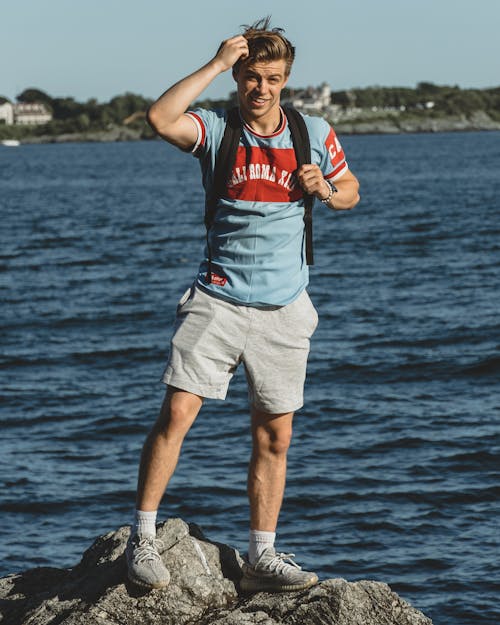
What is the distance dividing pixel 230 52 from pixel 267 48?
23 cm

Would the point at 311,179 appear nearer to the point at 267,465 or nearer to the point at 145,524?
the point at 267,465

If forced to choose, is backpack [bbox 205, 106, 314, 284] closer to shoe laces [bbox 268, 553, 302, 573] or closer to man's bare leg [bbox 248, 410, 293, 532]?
man's bare leg [bbox 248, 410, 293, 532]

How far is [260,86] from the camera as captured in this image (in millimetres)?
6238

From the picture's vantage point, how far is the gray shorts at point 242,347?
652 centimetres

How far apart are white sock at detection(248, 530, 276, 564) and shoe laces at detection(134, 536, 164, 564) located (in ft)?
2.07

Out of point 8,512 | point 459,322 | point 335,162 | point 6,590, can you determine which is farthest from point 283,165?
point 459,322

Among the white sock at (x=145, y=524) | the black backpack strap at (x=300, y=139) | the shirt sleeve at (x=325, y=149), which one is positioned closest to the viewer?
the black backpack strap at (x=300, y=139)

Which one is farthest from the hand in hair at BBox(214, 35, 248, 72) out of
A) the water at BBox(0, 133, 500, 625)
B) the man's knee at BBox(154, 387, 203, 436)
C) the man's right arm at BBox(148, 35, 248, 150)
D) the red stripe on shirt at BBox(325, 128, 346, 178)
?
the water at BBox(0, 133, 500, 625)

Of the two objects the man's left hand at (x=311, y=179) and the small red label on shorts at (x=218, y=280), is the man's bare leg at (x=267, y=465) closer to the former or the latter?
the small red label on shorts at (x=218, y=280)

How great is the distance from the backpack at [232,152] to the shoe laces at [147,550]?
152 centimetres

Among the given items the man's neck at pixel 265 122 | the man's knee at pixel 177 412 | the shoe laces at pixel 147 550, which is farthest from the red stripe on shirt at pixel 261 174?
the shoe laces at pixel 147 550

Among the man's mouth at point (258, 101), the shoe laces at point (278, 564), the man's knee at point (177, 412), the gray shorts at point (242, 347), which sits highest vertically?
the man's mouth at point (258, 101)

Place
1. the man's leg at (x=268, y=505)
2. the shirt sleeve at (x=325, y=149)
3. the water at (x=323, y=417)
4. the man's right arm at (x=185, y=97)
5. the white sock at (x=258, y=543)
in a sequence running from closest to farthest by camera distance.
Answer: the man's right arm at (x=185, y=97) → the shirt sleeve at (x=325, y=149) → the man's leg at (x=268, y=505) → the white sock at (x=258, y=543) → the water at (x=323, y=417)

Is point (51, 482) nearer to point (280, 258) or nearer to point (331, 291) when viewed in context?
point (280, 258)
